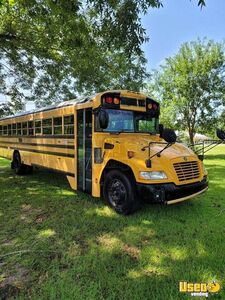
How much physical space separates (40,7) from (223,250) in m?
7.96

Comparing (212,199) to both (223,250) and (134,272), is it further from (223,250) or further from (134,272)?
(134,272)

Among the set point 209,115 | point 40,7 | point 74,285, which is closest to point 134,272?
point 74,285

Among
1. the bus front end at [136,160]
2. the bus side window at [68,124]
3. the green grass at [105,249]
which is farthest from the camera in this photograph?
the bus side window at [68,124]

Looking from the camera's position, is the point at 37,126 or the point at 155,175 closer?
the point at 155,175

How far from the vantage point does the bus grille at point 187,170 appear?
5.09 metres

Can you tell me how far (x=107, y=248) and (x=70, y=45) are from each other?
22.6ft

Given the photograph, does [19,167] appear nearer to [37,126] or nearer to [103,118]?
[37,126]

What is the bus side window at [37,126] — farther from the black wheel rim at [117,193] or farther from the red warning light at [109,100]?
the black wheel rim at [117,193]

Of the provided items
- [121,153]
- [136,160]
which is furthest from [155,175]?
[121,153]

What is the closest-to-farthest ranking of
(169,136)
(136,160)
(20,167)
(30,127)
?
(169,136) → (136,160) → (30,127) → (20,167)

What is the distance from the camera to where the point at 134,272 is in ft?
10.9

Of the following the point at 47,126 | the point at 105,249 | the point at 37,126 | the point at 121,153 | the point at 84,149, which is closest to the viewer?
the point at 105,249

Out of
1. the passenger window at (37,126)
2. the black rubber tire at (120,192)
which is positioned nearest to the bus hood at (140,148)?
the black rubber tire at (120,192)

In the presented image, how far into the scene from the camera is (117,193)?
5625 millimetres
